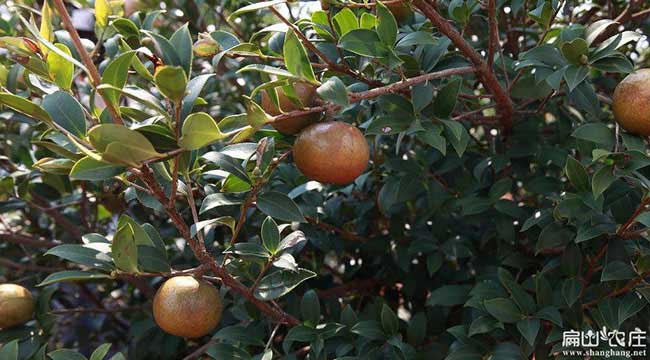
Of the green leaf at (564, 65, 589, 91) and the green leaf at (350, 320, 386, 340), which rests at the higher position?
the green leaf at (564, 65, 589, 91)

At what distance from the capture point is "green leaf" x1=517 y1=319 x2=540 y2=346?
3.49ft

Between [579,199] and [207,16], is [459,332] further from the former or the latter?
[207,16]

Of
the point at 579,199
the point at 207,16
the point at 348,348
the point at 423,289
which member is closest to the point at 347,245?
the point at 423,289

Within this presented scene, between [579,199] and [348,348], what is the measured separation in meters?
0.48

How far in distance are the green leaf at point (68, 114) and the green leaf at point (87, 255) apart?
204 millimetres

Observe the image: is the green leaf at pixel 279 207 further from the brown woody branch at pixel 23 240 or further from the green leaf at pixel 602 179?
the brown woody branch at pixel 23 240

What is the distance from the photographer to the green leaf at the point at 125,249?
89 centimetres

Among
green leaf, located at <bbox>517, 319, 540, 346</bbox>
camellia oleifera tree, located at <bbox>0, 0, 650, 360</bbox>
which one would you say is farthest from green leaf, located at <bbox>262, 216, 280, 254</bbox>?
green leaf, located at <bbox>517, 319, 540, 346</bbox>

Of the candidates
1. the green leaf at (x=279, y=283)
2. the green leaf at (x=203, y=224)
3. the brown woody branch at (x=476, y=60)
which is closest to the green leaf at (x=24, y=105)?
the green leaf at (x=203, y=224)

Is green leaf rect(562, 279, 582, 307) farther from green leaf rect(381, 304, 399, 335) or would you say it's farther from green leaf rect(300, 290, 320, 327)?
green leaf rect(300, 290, 320, 327)

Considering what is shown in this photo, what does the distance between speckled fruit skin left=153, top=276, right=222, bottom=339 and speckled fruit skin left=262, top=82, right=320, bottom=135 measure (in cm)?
27

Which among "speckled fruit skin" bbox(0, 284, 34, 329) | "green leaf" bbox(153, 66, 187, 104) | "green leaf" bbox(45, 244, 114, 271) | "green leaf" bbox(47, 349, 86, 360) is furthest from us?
"speckled fruit skin" bbox(0, 284, 34, 329)

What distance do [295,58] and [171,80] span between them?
0.21m

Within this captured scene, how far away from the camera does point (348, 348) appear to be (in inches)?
46.6
